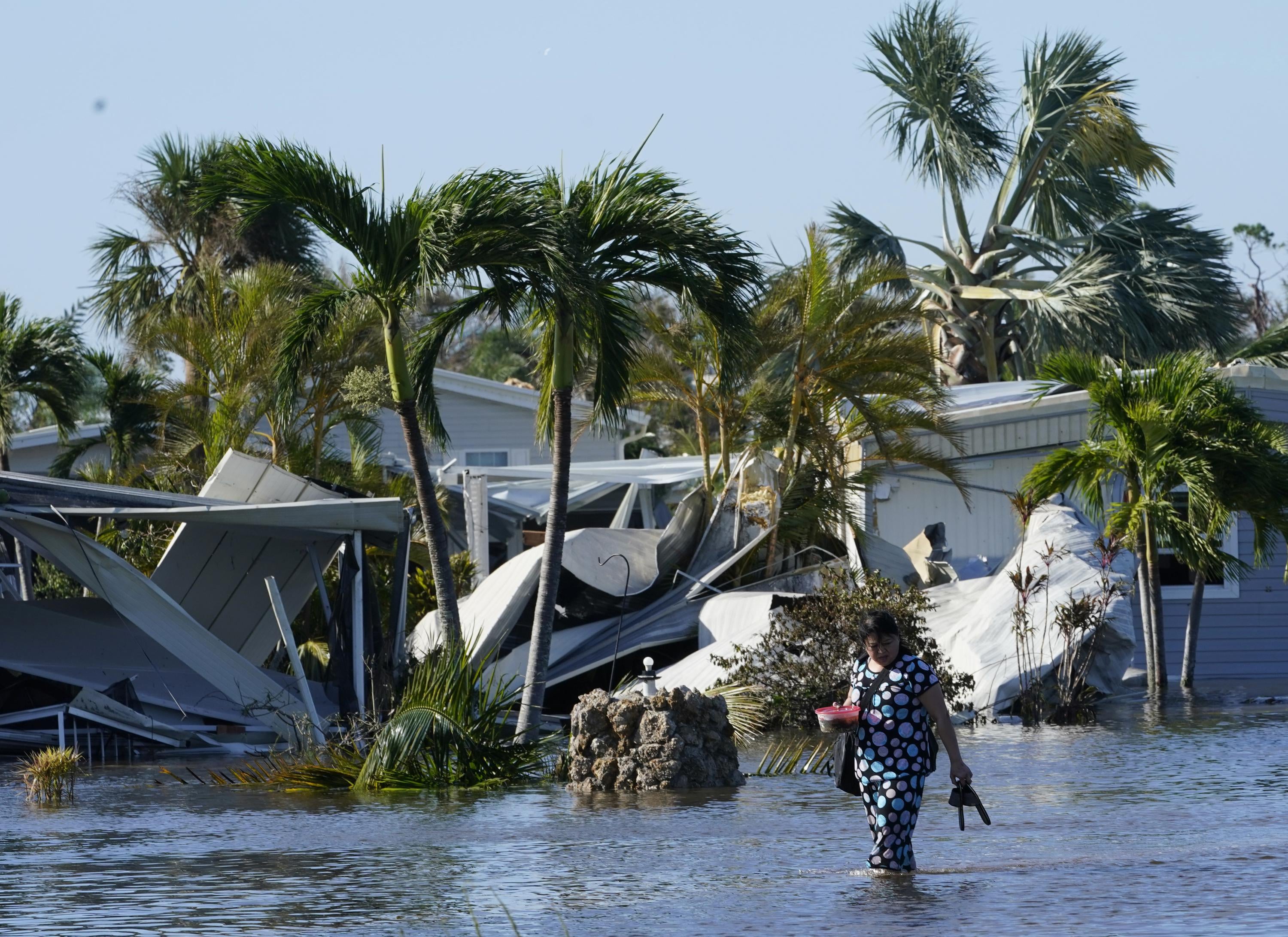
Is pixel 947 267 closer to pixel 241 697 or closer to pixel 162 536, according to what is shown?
pixel 162 536

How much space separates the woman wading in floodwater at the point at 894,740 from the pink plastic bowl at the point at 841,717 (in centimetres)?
3

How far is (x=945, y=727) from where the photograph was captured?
763 centimetres

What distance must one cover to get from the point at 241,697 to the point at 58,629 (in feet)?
9.27

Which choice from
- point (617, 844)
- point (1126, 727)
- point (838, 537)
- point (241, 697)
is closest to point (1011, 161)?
point (838, 537)

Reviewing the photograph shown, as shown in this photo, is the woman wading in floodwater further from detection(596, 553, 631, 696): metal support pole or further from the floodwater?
detection(596, 553, 631, 696): metal support pole

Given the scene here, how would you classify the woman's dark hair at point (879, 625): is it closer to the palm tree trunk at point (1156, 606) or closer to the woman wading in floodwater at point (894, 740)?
the woman wading in floodwater at point (894, 740)

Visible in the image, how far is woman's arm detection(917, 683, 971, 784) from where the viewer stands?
24.7 ft

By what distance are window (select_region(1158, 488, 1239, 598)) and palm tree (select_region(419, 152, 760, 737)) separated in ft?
29.0

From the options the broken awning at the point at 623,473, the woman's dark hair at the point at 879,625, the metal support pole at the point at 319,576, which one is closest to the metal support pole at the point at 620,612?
A: the metal support pole at the point at 319,576

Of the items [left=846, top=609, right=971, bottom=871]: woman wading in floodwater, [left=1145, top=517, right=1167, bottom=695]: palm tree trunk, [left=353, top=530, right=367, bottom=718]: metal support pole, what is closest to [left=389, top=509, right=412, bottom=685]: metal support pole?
[left=353, top=530, right=367, bottom=718]: metal support pole

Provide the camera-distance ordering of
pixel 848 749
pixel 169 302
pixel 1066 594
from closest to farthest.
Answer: pixel 848 749
pixel 1066 594
pixel 169 302

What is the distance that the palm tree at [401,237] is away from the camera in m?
12.8

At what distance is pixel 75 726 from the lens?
48.5 feet

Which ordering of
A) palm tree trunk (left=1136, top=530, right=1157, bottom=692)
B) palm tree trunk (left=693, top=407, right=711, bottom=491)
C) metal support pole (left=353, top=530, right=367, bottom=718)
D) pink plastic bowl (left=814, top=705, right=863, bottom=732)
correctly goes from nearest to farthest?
pink plastic bowl (left=814, top=705, right=863, bottom=732) < metal support pole (left=353, top=530, right=367, bottom=718) < palm tree trunk (left=1136, top=530, right=1157, bottom=692) < palm tree trunk (left=693, top=407, right=711, bottom=491)
